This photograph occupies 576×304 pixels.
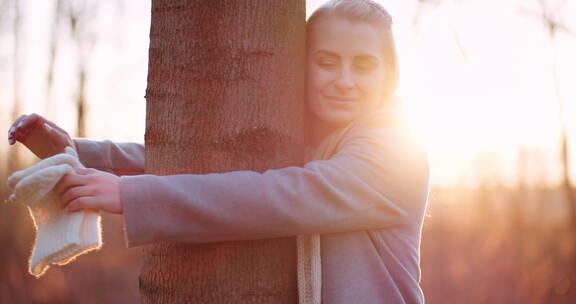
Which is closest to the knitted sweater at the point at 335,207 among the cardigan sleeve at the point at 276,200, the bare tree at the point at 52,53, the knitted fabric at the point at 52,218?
the cardigan sleeve at the point at 276,200

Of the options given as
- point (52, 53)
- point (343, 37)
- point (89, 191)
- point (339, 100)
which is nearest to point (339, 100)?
point (339, 100)

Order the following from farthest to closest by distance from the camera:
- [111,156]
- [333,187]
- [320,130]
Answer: [111,156]
[320,130]
[333,187]

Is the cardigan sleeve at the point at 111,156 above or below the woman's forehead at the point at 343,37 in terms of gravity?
below

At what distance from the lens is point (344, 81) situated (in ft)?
5.85

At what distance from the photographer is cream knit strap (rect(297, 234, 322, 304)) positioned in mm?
1572

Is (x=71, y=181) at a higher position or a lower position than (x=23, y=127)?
lower

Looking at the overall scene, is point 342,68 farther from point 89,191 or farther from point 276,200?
point 89,191

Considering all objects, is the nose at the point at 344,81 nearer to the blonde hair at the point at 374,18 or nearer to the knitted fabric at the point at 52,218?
the blonde hair at the point at 374,18

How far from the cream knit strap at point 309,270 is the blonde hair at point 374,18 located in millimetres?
610

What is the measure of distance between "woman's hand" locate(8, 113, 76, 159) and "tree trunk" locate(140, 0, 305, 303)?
40cm

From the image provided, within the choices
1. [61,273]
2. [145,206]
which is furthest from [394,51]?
[61,273]

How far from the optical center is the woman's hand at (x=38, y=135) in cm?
172

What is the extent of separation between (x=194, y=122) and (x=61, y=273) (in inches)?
323

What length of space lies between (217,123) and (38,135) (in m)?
0.68
